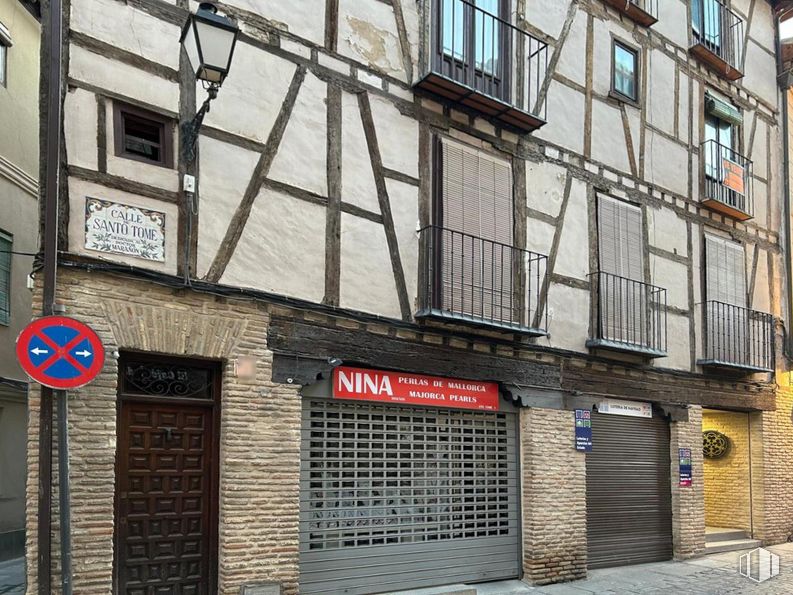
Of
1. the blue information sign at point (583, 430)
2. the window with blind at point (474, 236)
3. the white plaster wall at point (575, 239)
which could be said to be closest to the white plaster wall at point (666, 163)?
the white plaster wall at point (575, 239)

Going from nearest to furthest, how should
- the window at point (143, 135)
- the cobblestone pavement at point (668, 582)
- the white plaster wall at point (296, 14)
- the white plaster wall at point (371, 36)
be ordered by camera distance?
the window at point (143, 135)
the white plaster wall at point (296, 14)
the white plaster wall at point (371, 36)
the cobblestone pavement at point (668, 582)

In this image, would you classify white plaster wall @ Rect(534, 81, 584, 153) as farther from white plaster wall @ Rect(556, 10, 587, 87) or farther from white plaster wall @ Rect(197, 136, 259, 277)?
white plaster wall @ Rect(197, 136, 259, 277)

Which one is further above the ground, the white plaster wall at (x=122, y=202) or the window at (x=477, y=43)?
the window at (x=477, y=43)

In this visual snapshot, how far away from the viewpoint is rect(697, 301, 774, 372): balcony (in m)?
13.0

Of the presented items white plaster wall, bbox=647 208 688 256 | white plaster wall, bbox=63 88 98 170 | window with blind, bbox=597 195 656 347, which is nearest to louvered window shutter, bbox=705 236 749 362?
white plaster wall, bbox=647 208 688 256

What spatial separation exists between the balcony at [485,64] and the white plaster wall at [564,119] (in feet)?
0.82

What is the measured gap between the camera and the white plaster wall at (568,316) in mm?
10586

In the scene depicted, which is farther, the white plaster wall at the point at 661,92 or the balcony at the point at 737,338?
the balcony at the point at 737,338

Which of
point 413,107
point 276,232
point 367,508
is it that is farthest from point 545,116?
point 367,508

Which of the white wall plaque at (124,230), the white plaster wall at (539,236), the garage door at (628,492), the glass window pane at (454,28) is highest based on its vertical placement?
the glass window pane at (454,28)

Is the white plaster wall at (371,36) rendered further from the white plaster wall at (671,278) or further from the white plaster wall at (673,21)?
the white plaster wall at (673,21)

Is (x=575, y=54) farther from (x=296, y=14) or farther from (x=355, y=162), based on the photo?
(x=296, y=14)

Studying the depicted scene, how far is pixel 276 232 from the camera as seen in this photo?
310 inches

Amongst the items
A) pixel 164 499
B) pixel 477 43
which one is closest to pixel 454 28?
pixel 477 43
